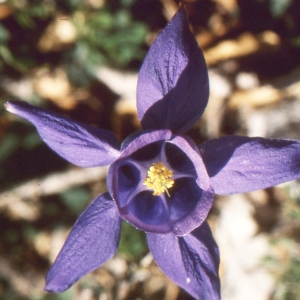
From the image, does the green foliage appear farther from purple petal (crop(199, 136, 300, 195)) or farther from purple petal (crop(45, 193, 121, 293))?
purple petal (crop(45, 193, 121, 293))

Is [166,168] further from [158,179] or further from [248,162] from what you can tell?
[248,162]

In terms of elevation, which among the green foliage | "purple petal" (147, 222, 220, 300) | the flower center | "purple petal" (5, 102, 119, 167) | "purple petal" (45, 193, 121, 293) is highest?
"purple petal" (5, 102, 119, 167)

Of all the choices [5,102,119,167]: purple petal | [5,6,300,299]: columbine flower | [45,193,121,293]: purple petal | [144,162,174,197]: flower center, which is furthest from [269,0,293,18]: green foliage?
[45,193,121,293]: purple petal

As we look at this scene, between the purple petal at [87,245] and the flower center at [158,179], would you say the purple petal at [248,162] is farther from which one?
the purple petal at [87,245]

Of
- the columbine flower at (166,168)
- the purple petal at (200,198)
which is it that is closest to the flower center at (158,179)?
the columbine flower at (166,168)

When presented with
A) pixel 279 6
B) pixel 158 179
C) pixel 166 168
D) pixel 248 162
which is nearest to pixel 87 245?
pixel 158 179

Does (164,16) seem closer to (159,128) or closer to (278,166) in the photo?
(159,128)
